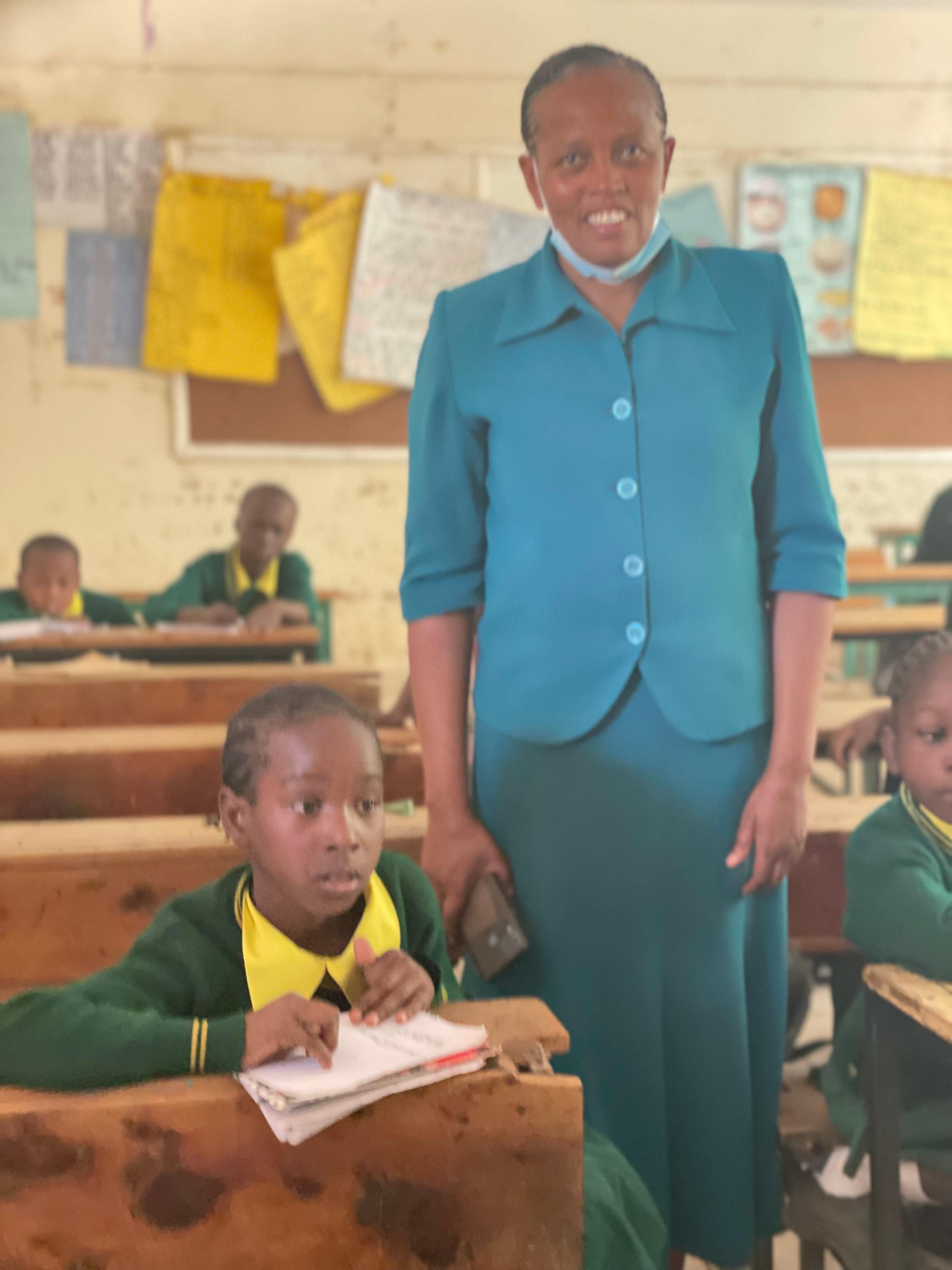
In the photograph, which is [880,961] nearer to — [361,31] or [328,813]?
A: [328,813]

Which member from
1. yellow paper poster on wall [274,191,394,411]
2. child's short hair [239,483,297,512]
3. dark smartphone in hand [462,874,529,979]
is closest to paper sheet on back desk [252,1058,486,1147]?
dark smartphone in hand [462,874,529,979]

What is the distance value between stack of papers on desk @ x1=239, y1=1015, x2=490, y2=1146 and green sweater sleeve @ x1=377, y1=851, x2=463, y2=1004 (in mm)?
131

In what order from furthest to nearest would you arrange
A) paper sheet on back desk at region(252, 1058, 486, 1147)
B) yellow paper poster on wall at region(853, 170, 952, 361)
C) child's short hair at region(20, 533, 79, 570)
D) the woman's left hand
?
child's short hair at region(20, 533, 79, 570) → yellow paper poster on wall at region(853, 170, 952, 361) → the woman's left hand → paper sheet on back desk at region(252, 1058, 486, 1147)

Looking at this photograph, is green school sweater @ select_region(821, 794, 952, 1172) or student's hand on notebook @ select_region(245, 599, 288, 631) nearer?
green school sweater @ select_region(821, 794, 952, 1172)

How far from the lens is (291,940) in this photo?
92 cm

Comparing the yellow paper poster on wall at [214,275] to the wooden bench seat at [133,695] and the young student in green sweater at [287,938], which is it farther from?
the young student in green sweater at [287,938]

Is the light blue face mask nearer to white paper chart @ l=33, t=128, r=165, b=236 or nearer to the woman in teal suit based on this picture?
the woman in teal suit

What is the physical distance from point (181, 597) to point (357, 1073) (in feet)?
9.10

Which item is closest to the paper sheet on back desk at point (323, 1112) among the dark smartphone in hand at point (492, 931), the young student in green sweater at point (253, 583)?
the dark smartphone in hand at point (492, 931)

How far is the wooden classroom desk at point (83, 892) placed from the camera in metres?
1.12

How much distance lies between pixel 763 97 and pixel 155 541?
2.66 meters

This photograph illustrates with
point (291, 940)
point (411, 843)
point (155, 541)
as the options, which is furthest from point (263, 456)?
point (291, 940)

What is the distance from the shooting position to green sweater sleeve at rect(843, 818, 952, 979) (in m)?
1.07

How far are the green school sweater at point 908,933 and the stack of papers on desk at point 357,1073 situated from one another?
1.52 feet
